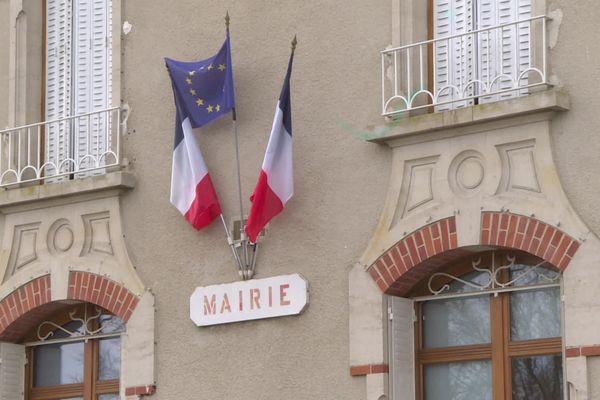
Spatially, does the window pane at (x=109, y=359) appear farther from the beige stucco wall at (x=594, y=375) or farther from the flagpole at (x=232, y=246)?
A: the beige stucco wall at (x=594, y=375)

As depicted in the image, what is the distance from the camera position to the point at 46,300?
1872cm

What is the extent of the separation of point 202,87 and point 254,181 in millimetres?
1073

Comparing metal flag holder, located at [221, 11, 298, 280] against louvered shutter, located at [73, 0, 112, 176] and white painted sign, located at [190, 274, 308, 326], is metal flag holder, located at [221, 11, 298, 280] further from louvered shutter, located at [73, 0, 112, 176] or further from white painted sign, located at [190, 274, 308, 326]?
louvered shutter, located at [73, 0, 112, 176]

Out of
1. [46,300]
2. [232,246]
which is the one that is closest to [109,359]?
[46,300]

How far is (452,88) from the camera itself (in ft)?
54.7

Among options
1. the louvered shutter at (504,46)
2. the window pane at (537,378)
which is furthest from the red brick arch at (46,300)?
the louvered shutter at (504,46)

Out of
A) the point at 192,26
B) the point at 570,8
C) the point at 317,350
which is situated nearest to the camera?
the point at 570,8

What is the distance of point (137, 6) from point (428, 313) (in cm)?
461

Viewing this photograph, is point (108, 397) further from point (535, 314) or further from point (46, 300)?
point (535, 314)

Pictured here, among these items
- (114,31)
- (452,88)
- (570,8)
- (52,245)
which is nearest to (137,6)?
(114,31)

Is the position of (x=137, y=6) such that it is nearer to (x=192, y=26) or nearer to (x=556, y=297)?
(x=192, y=26)

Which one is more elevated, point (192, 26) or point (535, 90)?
point (192, 26)

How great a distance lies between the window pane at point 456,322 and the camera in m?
16.3

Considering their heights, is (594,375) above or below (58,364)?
below
